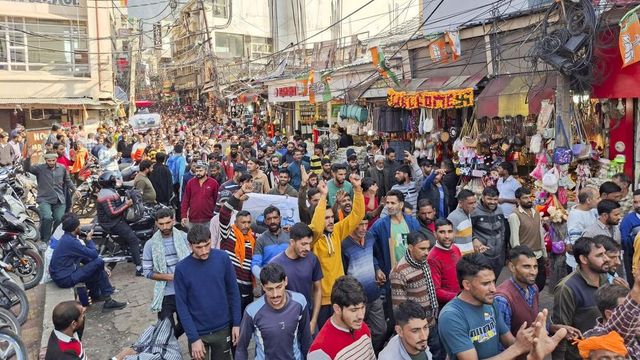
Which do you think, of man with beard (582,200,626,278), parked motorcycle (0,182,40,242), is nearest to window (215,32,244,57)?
parked motorcycle (0,182,40,242)

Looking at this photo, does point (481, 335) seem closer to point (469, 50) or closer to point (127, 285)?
point (127, 285)

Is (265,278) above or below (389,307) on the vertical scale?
above

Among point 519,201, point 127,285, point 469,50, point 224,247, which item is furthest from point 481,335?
point 469,50

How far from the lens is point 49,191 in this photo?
947 cm

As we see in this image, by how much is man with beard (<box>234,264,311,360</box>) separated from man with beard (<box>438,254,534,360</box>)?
111cm

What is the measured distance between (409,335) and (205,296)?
1.88m

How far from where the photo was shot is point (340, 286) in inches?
130

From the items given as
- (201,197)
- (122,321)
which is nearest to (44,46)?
(201,197)

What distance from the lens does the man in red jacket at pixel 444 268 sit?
453 centimetres

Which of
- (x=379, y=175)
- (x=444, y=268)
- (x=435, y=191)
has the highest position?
(x=379, y=175)

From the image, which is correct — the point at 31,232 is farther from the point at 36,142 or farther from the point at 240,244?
the point at 36,142

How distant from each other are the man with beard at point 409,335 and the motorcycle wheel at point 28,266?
6591 mm

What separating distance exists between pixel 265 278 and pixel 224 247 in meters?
1.70

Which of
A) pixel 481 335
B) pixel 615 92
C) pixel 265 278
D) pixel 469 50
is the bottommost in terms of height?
pixel 481 335
